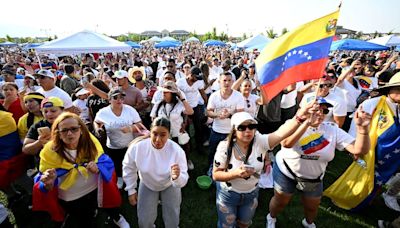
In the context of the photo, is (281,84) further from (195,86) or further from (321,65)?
(195,86)

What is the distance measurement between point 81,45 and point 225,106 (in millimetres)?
5410

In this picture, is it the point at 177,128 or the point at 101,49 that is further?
the point at 101,49

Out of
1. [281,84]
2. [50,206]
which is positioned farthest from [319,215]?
[50,206]

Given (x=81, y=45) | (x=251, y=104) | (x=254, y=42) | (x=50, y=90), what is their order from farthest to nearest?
1. (x=254, y=42)
2. (x=81, y=45)
3. (x=251, y=104)
4. (x=50, y=90)

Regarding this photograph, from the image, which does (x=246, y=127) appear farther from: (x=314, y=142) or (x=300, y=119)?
(x=314, y=142)

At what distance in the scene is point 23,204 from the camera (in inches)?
173

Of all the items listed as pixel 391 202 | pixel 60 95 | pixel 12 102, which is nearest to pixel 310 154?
pixel 391 202

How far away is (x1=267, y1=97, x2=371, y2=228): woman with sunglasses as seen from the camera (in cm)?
296

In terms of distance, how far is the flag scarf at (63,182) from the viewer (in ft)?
9.53

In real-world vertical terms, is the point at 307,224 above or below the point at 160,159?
below

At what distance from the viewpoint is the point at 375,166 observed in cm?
386

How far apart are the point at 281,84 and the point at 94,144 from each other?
2.41m

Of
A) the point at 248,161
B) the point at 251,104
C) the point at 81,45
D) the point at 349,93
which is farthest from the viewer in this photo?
the point at 81,45

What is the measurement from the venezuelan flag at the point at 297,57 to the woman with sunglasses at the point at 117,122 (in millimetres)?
2396
